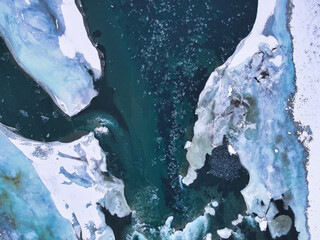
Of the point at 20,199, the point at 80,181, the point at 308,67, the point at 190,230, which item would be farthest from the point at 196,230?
the point at 308,67

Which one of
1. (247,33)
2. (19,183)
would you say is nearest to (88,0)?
(247,33)

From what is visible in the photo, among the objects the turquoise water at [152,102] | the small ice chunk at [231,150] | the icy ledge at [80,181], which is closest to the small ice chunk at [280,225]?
the turquoise water at [152,102]

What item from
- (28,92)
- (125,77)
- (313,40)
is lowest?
(28,92)

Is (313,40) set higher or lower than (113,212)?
higher

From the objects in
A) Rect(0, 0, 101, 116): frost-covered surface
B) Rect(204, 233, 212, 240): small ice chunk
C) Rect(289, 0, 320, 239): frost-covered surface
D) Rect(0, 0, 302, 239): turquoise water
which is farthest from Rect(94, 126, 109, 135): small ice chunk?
Rect(289, 0, 320, 239): frost-covered surface

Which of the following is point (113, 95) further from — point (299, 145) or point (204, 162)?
point (299, 145)

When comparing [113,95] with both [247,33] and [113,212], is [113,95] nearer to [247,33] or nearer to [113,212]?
[113,212]
